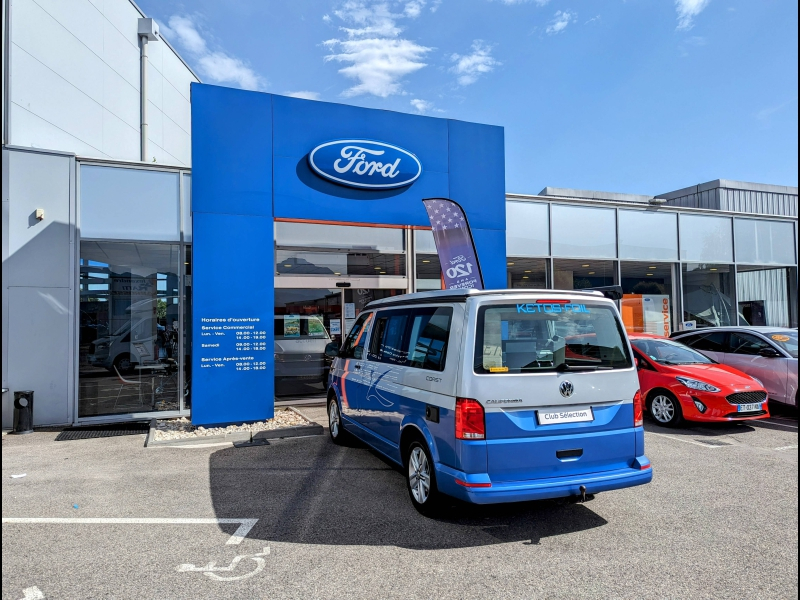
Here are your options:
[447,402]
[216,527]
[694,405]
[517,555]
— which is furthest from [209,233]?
[694,405]

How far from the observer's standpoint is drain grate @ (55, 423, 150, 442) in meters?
8.33

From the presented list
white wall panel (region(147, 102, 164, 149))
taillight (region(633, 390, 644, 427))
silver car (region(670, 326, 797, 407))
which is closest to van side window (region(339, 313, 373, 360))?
taillight (region(633, 390, 644, 427))

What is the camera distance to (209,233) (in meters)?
8.31

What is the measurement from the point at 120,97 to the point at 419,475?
12.4 metres

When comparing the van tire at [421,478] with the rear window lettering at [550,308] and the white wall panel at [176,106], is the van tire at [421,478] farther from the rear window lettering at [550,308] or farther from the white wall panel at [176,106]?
the white wall panel at [176,106]

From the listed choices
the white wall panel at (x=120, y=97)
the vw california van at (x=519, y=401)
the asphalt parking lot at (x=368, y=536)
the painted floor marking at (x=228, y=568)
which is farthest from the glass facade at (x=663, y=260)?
the painted floor marking at (x=228, y=568)

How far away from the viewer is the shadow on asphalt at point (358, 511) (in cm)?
425

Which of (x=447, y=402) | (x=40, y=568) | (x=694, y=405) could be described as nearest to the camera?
(x=40, y=568)

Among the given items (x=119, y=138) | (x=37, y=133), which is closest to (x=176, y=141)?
(x=119, y=138)

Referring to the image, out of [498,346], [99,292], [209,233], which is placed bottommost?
[498,346]

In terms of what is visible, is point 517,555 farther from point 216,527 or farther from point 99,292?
point 99,292

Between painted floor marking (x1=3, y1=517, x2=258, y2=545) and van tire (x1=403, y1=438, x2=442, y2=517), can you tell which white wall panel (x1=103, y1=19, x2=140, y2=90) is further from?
van tire (x1=403, y1=438, x2=442, y2=517)

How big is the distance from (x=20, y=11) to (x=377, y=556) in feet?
36.9

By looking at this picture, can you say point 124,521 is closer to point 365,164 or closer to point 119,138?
point 365,164
